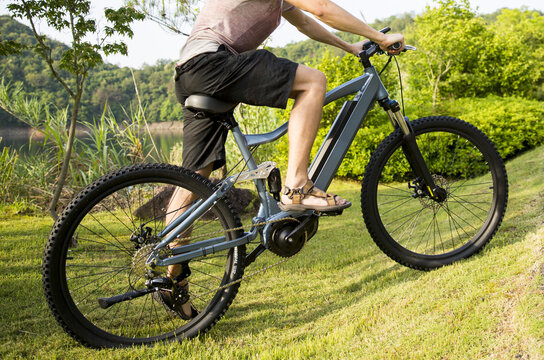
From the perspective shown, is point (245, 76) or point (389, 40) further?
point (389, 40)

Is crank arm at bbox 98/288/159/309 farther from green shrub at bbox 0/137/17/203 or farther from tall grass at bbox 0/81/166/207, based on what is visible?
green shrub at bbox 0/137/17/203

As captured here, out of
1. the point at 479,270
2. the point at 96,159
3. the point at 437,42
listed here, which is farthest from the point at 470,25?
the point at 479,270

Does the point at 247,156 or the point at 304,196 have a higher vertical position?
the point at 247,156

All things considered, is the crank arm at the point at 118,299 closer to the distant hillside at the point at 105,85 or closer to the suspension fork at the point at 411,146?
the suspension fork at the point at 411,146

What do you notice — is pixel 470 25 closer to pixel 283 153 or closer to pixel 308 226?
pixel 283 153

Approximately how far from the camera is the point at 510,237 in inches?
127

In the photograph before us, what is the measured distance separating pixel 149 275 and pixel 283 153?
6.42 meters

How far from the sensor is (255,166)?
2551 millimetres

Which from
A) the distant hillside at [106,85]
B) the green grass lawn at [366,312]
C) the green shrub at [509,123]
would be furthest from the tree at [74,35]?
the distant hillside at [106,85]

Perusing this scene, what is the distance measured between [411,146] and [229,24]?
1403mm

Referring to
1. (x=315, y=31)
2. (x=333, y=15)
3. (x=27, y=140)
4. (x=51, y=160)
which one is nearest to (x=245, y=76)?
(x=333, y=15)

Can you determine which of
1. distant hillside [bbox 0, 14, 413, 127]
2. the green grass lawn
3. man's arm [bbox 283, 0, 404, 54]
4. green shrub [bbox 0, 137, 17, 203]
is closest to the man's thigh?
man's arm [bbox 283, 0, 404, 54]

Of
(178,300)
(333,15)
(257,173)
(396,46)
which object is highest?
(333,15)

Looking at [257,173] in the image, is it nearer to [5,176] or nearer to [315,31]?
[315,31]
